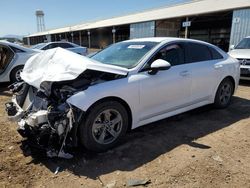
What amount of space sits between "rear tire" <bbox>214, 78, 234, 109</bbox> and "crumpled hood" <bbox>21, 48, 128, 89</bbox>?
2.65 metres

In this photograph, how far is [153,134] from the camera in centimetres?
442

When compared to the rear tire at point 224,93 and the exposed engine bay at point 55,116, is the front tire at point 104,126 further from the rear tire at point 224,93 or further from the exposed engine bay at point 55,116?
the rear tire at point 224,93

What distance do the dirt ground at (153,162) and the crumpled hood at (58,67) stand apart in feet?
3.65

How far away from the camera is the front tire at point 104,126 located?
3.49 meters

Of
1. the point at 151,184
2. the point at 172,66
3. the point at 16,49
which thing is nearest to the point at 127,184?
the point at 151,184

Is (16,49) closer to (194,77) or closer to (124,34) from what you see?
(194,77)

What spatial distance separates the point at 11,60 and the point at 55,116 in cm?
573

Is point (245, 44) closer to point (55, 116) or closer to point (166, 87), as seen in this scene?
point (166, 87)

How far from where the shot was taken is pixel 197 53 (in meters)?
5.16

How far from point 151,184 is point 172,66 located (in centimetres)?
226

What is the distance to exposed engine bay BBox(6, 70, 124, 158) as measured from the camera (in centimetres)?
336

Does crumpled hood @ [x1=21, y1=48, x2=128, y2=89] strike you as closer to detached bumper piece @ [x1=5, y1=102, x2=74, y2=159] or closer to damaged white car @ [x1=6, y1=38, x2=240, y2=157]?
damaged white car @ [x1=6, y1=38, x2=240, y2=157]

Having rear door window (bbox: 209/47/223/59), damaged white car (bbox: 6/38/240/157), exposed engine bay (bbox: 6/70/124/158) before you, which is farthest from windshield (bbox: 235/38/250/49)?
exposed engine bay (bbox: 6/70/124/158)

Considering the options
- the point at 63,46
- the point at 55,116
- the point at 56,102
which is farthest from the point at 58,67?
the point at 63,46
